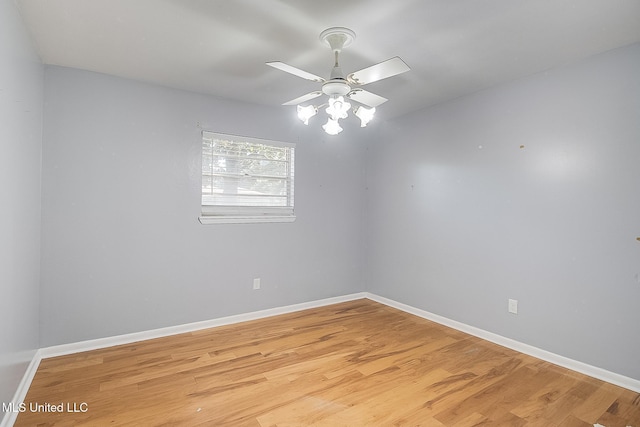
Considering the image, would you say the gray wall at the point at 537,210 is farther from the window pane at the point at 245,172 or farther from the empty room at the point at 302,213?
the window pane at the point at 245,172

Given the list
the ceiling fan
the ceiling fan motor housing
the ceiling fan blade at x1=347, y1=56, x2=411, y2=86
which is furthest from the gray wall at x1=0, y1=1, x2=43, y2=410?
the ceiling fan blade at x1=347, y1=56, x2=411, y2=86

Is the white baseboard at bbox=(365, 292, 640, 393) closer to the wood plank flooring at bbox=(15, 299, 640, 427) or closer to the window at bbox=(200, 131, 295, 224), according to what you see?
the wood plank flooring at bbox=(15, 299, 640, 427)

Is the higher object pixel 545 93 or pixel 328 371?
pixel 545 93

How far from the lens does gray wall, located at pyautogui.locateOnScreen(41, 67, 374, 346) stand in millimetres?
2680

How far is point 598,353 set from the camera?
2404 millimetres

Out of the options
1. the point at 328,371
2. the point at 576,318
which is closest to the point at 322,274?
the point at 328,371

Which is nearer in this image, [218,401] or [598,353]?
[218,401]

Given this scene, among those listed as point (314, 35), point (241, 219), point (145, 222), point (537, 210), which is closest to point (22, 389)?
point (145, 222)

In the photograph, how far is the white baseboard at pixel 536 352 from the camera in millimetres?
2277

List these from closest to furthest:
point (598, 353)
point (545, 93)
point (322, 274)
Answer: point (598, 353) → point (545, 93) → point (322, 274)

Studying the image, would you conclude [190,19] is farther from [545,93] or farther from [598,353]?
[598,353]

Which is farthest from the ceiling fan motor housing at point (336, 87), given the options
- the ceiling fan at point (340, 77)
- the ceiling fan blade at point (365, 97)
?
the ceiling fan blade at point (365, 97)

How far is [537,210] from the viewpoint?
108 inches

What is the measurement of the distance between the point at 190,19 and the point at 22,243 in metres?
1.78
